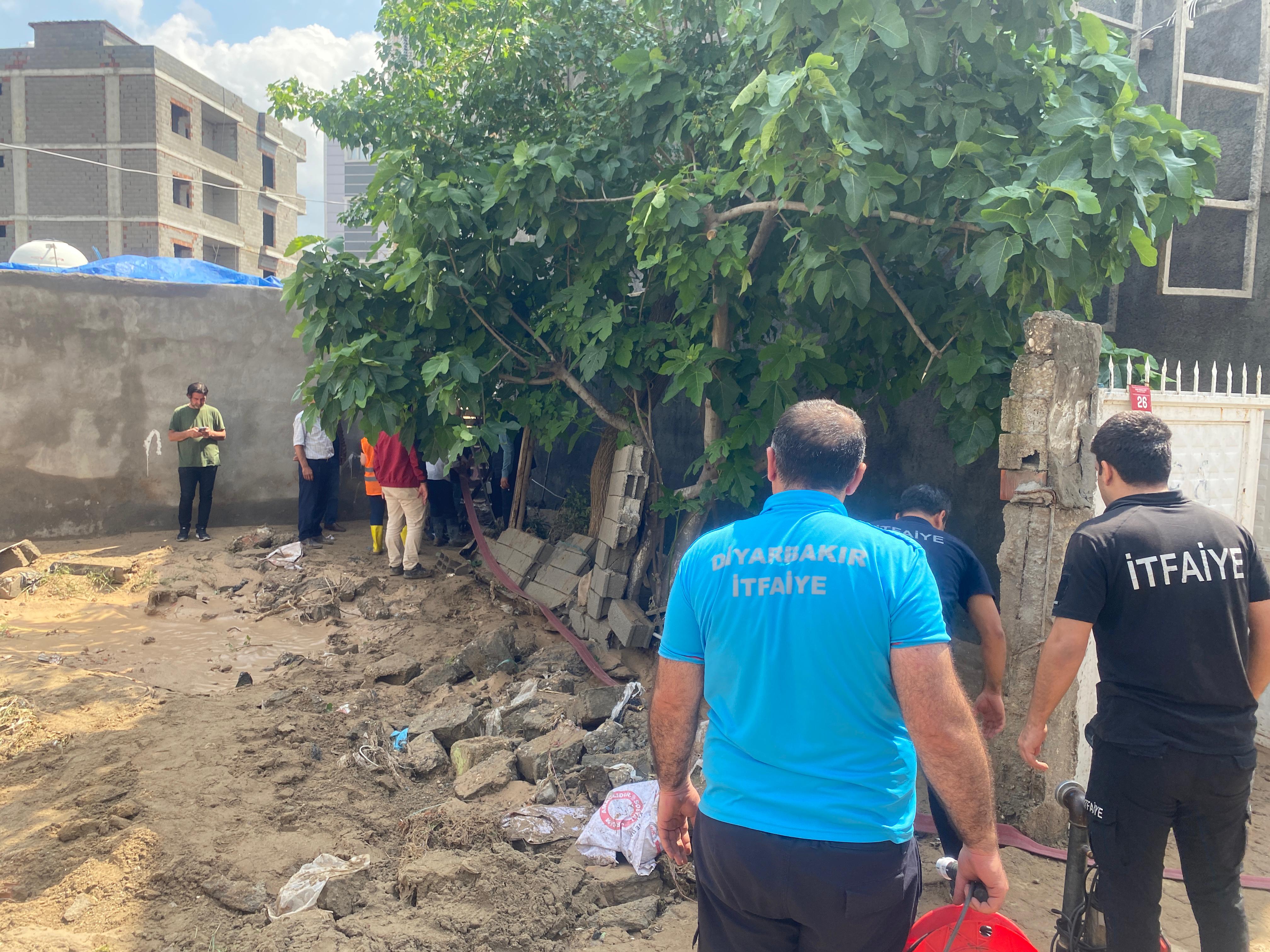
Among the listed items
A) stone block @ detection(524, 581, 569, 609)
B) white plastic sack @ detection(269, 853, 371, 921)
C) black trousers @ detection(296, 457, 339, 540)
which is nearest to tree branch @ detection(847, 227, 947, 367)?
stone block @ detection(524, 581, 569, 609)

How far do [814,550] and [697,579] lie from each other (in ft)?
0.98

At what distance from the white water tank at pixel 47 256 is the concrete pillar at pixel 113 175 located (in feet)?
50.2

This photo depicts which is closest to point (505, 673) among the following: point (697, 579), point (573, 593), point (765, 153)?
point (573, 593)

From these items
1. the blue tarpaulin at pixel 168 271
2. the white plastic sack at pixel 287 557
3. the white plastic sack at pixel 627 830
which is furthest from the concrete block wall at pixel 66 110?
the white plastic sack at pixel 627 830

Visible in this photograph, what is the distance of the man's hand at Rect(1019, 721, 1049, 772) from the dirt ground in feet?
3.06

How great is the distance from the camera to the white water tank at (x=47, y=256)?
40.5 ft

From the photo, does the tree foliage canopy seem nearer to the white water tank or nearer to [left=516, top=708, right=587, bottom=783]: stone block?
[left=516, top=708, right=587, bottom=783]: stone block

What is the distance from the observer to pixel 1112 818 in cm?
253

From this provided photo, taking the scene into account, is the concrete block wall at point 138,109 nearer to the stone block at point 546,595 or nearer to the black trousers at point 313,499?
the black trousers at point 313,499

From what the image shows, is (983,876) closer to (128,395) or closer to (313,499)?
(313,499)

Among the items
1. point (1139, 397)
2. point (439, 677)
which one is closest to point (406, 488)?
point (439, 677)

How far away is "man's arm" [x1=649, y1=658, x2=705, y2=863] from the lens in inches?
82.5

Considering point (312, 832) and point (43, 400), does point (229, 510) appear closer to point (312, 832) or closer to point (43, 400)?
point (43, 400)

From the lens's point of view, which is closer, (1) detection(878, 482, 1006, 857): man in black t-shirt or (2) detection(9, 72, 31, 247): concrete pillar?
(1) detection(878, 482, 1006, 857): man in black t-shirt
